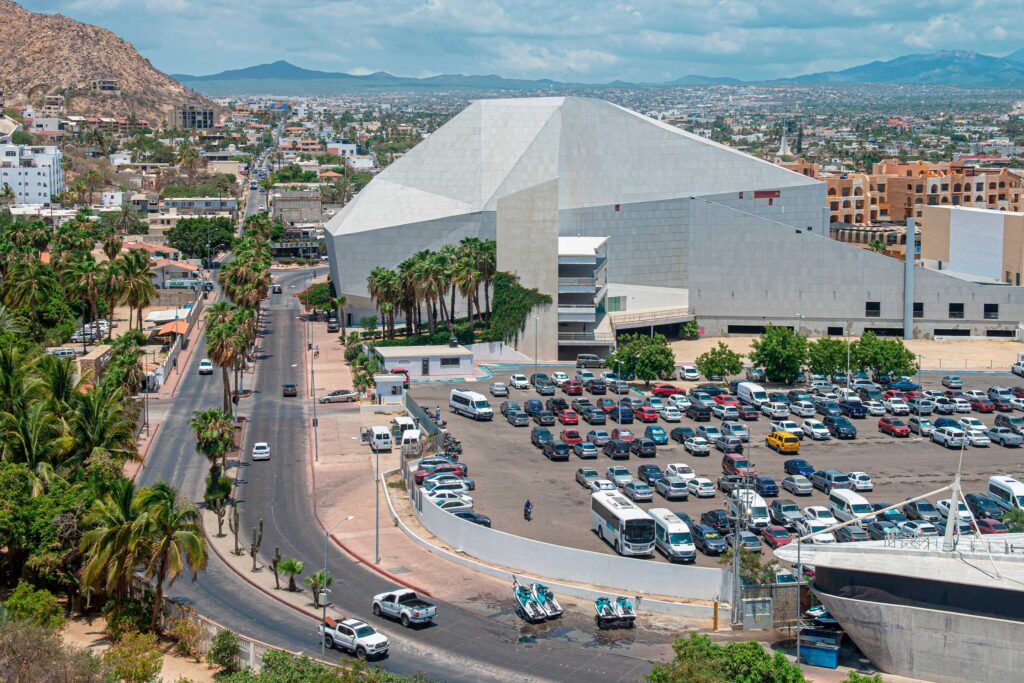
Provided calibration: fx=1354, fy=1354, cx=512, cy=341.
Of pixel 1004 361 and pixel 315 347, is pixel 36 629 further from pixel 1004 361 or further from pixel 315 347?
pixel 1004 361

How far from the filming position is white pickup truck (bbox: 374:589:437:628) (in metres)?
46.4

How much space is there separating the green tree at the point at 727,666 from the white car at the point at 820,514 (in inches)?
625

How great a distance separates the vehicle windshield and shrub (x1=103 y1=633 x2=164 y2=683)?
17370mm

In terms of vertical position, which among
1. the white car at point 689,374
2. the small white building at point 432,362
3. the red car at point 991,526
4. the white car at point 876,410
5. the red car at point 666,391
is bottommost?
the red car at point 991,526

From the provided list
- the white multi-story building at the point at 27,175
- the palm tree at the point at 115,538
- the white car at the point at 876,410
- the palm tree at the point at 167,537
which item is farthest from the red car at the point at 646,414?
the white multi-story building at the point at 27,175

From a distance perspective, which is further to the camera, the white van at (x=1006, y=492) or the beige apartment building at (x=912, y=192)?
the beige apartment building at (x=912, y=192)

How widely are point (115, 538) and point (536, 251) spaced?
179 ft

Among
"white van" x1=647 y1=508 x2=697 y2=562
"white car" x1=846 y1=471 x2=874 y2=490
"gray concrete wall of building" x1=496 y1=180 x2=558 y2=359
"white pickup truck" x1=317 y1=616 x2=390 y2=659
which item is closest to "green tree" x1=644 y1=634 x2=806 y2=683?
"white pickup truck" x1=317 y1=616 x2=390 y2=659

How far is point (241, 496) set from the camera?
6406 centimetres

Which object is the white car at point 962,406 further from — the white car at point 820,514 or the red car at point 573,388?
the white car at point 820,514

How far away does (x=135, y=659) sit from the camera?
41.2 metres

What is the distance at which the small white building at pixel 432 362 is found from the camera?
294 feet

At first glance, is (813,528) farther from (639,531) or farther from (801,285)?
(801,285)

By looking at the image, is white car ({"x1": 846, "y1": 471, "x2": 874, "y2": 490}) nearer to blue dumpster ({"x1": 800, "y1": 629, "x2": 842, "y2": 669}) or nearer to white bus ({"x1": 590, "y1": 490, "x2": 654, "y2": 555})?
white bus ({"x1": 590, "y1": 490, "x2": 654, "y2": 555})
